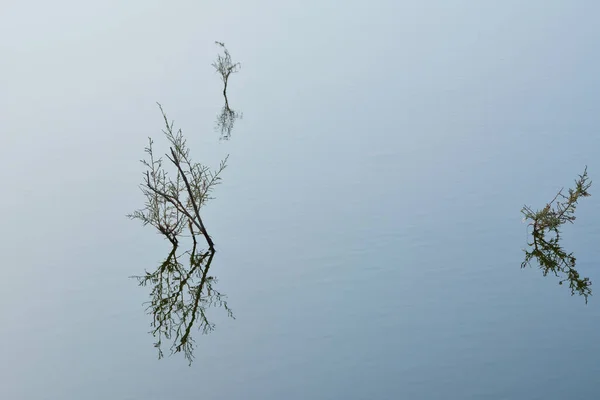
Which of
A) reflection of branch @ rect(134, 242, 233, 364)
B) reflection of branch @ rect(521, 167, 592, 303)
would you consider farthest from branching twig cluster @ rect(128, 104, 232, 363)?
reflection of branch @ rect(521, 167, 592, 303)

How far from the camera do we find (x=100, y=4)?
46.9 metres

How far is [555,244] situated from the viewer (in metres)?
19.2

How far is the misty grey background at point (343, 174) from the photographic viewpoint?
52.4ft

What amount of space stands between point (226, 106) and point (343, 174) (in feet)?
25.7

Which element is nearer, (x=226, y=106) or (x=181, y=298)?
(x=181, y=298)

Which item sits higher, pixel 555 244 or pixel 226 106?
pixel 226 106

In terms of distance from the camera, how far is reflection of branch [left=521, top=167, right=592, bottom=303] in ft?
58.8

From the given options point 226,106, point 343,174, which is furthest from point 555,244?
point 226,106

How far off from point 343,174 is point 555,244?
21.8ft

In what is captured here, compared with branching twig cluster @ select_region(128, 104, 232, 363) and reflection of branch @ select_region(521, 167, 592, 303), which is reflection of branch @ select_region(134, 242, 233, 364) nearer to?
branching twig cluster @ select_region(128, 104, 232, 363)

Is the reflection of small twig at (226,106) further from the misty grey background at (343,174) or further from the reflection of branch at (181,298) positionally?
the reflection of branch at (181,298)

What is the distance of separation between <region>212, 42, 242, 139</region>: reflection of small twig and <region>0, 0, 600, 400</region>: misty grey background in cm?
44

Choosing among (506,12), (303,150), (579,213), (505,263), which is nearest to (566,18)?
(506,12)

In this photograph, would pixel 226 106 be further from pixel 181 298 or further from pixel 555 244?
pixel 555 244
